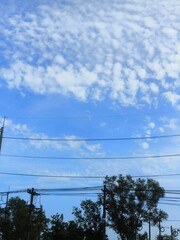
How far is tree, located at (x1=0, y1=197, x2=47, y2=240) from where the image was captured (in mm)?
57531

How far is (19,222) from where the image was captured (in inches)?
2287

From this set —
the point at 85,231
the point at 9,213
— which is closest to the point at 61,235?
the point at 85,231

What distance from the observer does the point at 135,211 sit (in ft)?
193

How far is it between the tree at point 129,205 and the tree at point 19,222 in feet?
30.3

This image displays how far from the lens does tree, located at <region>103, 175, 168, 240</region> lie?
2302 inches

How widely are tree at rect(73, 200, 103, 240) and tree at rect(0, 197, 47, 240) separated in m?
4.82

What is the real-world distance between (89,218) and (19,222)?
9168 mm

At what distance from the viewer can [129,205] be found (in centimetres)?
5891

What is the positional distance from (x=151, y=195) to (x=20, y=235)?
18.1m

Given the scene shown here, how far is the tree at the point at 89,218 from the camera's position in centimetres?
5725

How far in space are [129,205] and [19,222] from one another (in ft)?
48.0

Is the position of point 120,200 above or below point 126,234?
above

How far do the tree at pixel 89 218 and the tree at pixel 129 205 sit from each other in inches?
72.6

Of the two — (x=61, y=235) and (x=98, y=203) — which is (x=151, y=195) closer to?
(x=98, y=203)
